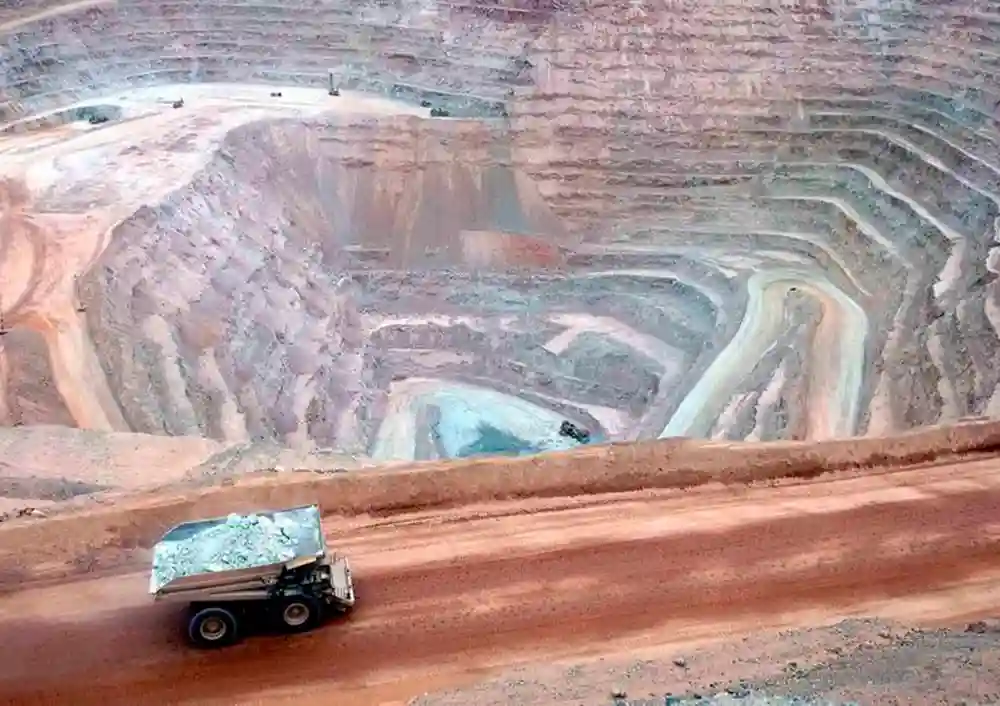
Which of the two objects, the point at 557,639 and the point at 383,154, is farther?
the point at 383,154

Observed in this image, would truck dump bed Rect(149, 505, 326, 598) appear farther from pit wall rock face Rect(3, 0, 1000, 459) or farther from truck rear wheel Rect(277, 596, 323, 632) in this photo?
pit wall rock face Rect(3, 0, 1000, 459)

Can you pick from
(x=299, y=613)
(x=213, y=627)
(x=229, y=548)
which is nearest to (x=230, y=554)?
(x=229, y=548)

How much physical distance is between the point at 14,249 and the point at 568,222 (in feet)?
66.2

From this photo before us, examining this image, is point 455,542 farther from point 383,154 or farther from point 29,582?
point 383,154

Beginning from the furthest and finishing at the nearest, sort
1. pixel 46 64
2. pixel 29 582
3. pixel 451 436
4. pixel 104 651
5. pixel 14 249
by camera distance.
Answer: pixel 46 64 → pixel 451 436 → pixel 14 249 → pixel 29 582 → pixel 104 651

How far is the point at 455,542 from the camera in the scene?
1163 cm

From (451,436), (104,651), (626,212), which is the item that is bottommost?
(104,651)

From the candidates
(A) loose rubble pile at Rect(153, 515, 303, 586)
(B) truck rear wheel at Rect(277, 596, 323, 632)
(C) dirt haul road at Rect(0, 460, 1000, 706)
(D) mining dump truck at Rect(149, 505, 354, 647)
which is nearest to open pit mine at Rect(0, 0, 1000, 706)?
(C) dirt haul road at Rect(0, 460, 1000, 706)

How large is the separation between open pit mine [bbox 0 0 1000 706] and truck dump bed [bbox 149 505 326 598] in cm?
92

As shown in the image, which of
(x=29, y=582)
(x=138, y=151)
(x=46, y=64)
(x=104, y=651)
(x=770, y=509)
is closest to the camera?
(x=104, y=651)

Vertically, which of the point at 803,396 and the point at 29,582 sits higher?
the point at 803,396

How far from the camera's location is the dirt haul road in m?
9.61

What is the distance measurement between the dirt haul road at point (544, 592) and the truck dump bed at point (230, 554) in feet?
2.93

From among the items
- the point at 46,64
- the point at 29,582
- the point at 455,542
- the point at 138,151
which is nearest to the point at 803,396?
the point at 455,542
